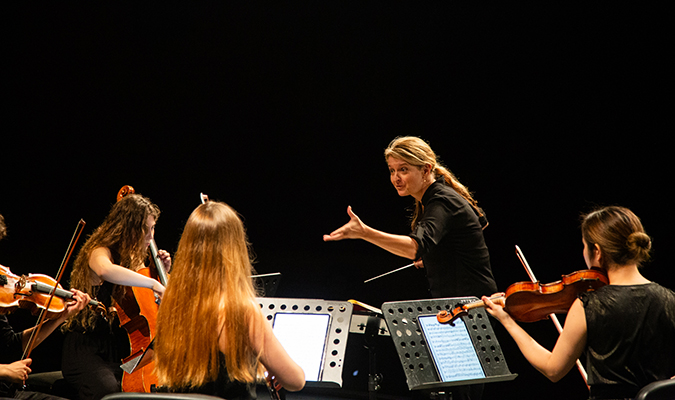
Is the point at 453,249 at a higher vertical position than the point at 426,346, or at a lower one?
higher

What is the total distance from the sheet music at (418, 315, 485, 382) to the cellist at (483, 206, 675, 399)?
0.26 meters

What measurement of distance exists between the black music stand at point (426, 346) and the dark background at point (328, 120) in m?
1.70

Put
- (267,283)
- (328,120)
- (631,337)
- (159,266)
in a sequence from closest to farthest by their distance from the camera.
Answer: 1. (631,337)
2. (267,283)
3. (159,266)
4. (328,120)

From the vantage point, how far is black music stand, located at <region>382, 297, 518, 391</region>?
1776 millimetres

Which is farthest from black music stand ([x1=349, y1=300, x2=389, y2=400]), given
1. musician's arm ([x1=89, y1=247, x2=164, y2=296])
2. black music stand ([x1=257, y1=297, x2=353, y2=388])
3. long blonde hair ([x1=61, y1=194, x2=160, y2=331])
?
long blonde hair ([x1=61, y1=194, x2=160, y2=331])

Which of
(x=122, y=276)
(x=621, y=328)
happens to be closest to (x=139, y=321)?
(x=122, y=276)

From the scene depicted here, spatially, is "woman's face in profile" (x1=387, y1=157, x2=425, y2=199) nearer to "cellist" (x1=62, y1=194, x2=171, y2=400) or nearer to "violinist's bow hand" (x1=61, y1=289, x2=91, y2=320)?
"cellist" (x1=62, y1=194, x2=171, y2=400)

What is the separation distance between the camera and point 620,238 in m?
1.66

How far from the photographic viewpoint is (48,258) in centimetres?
432

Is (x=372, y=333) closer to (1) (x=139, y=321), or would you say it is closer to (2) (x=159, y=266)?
(1) (x=139, y=321)

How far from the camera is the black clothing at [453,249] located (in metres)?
2.27

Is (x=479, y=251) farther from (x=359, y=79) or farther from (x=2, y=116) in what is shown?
(x=2, y=116)

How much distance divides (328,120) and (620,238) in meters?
2.94

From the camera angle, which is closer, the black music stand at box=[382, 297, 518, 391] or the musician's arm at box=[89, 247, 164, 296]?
the black music stand at box=[382, 297, 518, 391]
